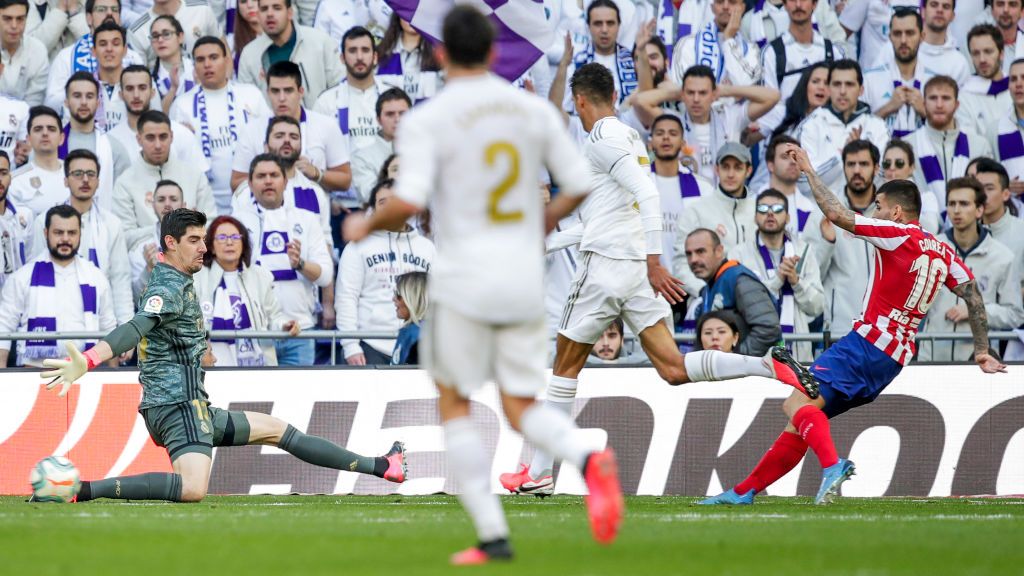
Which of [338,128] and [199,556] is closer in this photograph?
[199,556]

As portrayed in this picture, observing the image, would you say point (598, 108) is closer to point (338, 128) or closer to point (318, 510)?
point (318, 510)

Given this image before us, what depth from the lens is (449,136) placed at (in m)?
6.21

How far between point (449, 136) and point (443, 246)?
479 millimetres

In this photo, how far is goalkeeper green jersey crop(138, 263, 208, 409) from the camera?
10070mm

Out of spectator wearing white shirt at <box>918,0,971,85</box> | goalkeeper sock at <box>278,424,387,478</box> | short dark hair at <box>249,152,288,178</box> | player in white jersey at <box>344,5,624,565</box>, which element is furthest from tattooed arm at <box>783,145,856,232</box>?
spectator wearing white shirt at <box>918,0,971,85</box>

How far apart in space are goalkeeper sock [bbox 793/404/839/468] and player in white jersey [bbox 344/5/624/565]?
402cm

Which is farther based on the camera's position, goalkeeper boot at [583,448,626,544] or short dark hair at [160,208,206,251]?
short dark hair at [160,208,206,251]

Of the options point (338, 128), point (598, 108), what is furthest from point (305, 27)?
point (598, 108)

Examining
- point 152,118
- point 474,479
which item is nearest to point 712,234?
point 152,118

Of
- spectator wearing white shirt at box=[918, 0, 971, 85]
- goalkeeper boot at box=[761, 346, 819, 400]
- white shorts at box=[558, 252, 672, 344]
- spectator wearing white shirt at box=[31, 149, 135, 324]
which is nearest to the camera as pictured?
goalkeeper boot at box=[761, 346, 819, 400]

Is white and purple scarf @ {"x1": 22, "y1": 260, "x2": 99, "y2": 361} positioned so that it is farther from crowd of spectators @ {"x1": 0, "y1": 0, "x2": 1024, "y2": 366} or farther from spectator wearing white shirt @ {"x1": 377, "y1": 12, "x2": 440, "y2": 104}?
spectator wearing white shirt @ {"x1": 377, "y1": 12, "x2": 440, "y2": 104}

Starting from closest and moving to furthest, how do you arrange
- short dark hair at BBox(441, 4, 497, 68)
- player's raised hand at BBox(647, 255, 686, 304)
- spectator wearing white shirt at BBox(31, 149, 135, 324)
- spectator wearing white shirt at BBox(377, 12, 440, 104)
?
short dark hair at BBox(441, 4, 497, 68) < player's raised hand at BBox(647, 255, 686, 304) < spectator wearing white shirt at BBox(31, 149, 135, 324) < spectator wearing white shirt at BBox(377, 12, 440, 104)

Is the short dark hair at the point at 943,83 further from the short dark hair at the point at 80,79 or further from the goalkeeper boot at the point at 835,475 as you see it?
the short dark hair at the point at 80,79

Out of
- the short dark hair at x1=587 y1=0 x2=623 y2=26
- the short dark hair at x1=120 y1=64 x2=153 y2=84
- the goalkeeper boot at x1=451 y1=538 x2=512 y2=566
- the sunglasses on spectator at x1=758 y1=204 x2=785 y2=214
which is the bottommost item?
the goalkeeper boot at x1=451 y1=538 x2=512 y2=566
